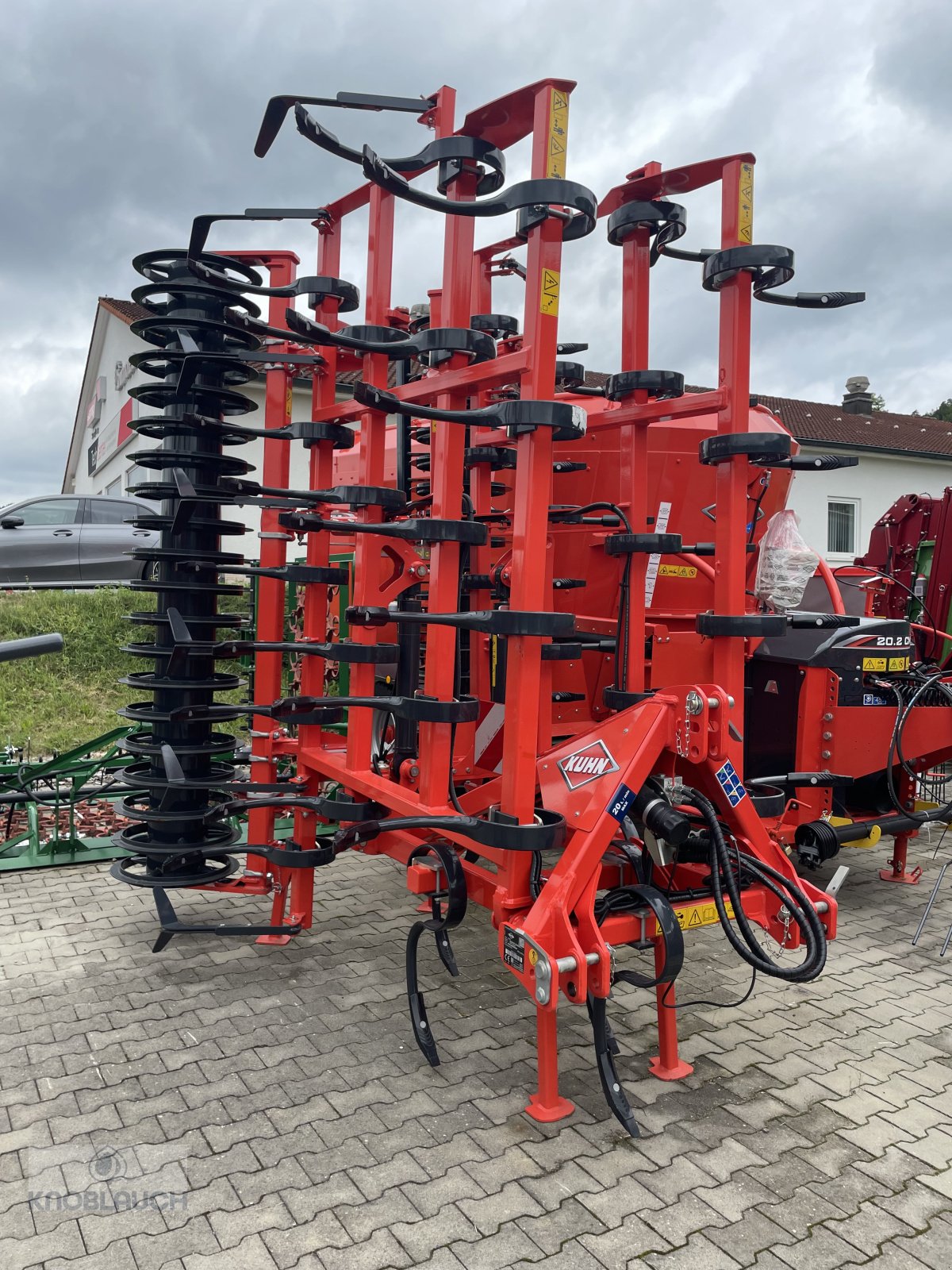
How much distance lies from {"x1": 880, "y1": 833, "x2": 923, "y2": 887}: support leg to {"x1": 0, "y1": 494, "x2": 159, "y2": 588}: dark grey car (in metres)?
8.71

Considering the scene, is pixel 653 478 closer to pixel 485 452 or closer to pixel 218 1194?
pixel 485 452

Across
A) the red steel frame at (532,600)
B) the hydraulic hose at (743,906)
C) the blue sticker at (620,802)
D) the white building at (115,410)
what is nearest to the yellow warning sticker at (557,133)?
the red steel frame at (532,600)

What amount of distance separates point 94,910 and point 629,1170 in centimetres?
298

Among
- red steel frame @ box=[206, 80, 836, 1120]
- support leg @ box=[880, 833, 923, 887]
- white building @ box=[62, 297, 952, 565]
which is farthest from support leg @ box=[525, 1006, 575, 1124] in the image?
white building @ box=[62, 297, 952, 565]

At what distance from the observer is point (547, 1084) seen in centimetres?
279

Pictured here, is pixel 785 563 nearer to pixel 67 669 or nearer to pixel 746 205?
pixel 746 205

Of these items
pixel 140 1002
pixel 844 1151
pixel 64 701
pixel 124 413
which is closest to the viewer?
pixel 844 1151

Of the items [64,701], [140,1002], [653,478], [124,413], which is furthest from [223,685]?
[124,413]

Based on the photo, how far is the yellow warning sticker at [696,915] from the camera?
2.91m

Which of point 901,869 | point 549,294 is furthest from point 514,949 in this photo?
point 901,869

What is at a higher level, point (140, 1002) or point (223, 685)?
point (223, 685)

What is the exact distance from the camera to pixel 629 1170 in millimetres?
2553

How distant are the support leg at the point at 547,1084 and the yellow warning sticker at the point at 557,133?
97.9 inches

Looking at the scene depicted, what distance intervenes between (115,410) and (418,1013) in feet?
73.7
